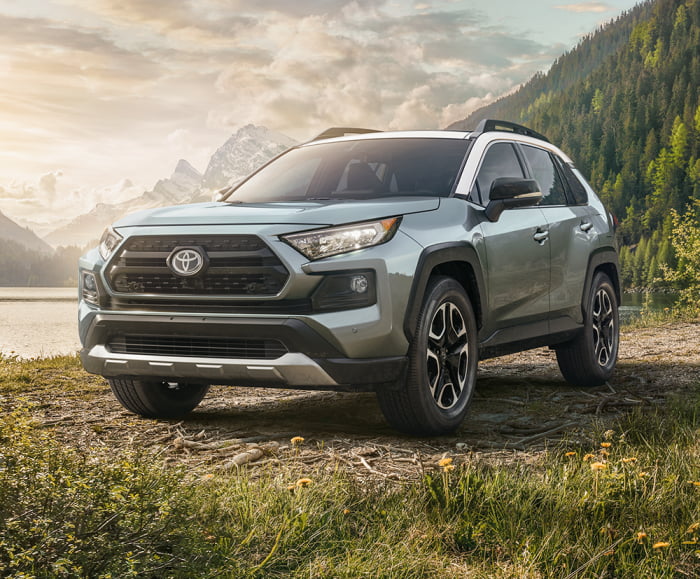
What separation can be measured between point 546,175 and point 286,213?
9.97 feet

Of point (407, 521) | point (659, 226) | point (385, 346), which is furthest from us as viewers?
point (659, 226)

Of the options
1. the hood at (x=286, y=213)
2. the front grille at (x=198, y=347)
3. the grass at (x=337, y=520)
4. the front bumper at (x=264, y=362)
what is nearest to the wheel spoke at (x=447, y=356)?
the front bumper at (x=264, y=362)

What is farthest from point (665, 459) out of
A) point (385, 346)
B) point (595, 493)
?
point (385, 346)

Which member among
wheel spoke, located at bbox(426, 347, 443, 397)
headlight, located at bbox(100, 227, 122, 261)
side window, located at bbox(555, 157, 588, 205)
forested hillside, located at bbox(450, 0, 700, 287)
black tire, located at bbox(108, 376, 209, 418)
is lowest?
black tire, located at bbox(108, 376, 209, 418)

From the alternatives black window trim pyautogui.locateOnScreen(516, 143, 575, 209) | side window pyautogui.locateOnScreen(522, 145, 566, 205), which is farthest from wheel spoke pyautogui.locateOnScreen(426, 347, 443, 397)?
black window trim pyautogui.locateOnScreen(516, 143, 575, 209)

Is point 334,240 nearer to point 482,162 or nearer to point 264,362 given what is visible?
point 264,362

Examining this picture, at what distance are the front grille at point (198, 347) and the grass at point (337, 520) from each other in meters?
0.89

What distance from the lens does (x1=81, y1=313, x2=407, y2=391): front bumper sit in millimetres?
4504

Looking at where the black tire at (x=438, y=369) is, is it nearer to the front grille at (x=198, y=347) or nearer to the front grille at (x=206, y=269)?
the front grille at (x=198, y=347)

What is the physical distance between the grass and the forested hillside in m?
112

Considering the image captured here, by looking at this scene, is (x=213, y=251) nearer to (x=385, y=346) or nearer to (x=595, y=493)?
(x=385, y=346)

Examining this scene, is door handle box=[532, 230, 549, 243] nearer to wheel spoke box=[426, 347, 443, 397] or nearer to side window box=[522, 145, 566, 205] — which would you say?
side window box=[522, 145, 566, 205]

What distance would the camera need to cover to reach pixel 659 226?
438 feet

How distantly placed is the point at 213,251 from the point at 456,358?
1.58 meters
